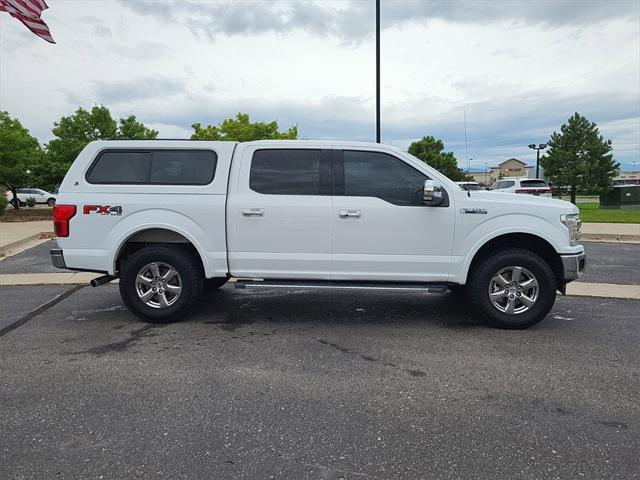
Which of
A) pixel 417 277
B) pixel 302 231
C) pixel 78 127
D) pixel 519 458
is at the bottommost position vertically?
pixel 519 458

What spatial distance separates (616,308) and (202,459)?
575 centimetres

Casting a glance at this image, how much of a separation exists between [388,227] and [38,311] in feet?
15.0

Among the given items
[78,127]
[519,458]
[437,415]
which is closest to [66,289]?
[437,415]

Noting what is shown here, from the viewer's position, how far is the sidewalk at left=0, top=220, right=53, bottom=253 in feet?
40.6

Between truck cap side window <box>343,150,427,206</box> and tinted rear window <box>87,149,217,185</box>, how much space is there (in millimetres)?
1577

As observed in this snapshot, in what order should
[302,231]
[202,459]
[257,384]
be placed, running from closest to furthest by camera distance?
[202,459] → [257,384] → [302,231]

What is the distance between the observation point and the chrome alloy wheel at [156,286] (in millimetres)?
5488

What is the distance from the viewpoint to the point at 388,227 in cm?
528

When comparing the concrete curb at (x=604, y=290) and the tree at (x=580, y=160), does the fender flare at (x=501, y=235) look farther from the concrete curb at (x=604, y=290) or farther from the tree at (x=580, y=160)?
the tree at (x=580, y=160)

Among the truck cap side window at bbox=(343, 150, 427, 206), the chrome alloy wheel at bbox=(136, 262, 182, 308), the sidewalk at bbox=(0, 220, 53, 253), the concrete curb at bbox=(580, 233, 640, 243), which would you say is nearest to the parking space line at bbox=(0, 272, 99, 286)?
the chrome alloy wheel at bbox=(136, 262, 182, 308)

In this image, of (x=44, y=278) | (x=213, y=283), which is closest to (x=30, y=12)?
(x=44, y=278)

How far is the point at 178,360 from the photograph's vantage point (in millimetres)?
4402

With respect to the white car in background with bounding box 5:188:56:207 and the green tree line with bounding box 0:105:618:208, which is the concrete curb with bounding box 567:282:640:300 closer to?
the green tree line with bounding box 0:105:618:208

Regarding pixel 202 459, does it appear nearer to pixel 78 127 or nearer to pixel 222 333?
pixel 222 333
